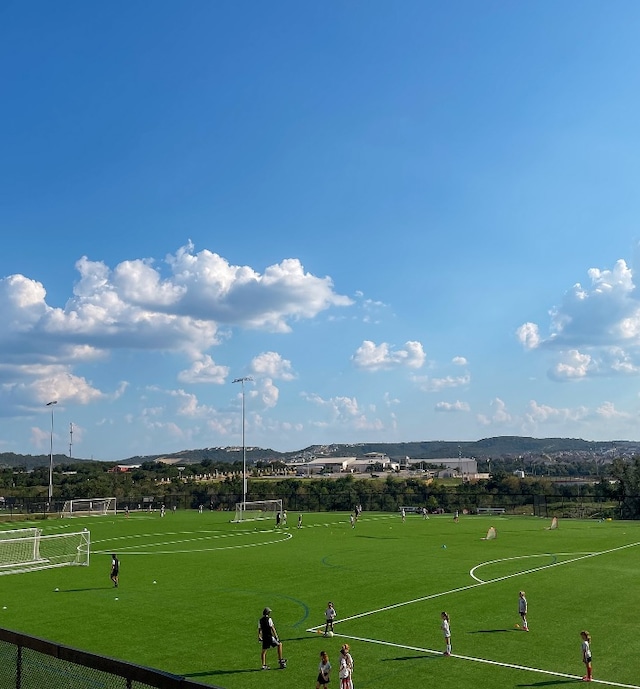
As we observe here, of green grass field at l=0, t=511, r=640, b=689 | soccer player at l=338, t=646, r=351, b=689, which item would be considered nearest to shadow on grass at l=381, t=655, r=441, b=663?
green grass field at l=0, t=511, r=640, b=689

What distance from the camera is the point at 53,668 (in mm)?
10070

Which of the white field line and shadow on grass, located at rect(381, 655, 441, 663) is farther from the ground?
shadow on grass, located at rect(381, 655, 441, 663)

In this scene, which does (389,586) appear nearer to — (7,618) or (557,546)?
(7,618)

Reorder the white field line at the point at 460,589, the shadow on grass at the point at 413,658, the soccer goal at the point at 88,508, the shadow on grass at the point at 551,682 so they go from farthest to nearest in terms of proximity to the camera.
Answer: the soccer goal at the point at 88,508 → the white field line at the point at 460,589 → the shadow on grass at the point at 413,658 → the shadow on grass at the point at 551,682

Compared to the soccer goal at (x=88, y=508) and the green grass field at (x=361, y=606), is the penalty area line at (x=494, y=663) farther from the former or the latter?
the soccer goal at (x=88, y=508)

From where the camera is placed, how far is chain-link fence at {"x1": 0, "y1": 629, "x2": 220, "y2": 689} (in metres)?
7.38

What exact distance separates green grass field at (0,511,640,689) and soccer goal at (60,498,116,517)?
37008 mm

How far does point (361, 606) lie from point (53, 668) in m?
20.7

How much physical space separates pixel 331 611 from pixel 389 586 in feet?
34.8

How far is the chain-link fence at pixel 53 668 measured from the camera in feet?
24.2

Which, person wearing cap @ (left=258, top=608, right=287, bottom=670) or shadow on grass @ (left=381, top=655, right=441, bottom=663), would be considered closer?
person wearing cap @ (left=258, top=608, right=287, bottom=670)

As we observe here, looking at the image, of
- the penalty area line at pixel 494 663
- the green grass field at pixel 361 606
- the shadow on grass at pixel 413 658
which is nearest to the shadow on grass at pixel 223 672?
the green grass field at pixel 361 606

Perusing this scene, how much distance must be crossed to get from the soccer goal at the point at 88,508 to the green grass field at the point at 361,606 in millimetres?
37008

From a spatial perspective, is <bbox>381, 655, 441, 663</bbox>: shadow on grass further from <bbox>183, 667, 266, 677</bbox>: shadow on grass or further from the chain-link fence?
the chain-link fence
